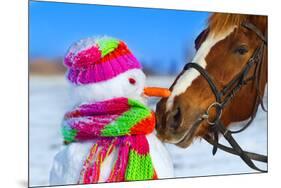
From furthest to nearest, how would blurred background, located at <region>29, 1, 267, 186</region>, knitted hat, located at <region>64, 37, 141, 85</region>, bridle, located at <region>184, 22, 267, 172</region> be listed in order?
1. bridle, located at <region>184, 22, 267, 172</region>
2. blurred background, located at <region>29, 1, 267, 186</region>
3. knitted hat, located at <region>64, 37, 141, 85</region>

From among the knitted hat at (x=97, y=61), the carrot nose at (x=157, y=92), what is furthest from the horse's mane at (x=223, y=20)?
the knitted hat at (x=97, y=61)

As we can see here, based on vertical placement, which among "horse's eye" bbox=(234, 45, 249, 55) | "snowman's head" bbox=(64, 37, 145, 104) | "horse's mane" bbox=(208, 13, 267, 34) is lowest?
"snowman's head" bbox=(64, 37, 145, 104)

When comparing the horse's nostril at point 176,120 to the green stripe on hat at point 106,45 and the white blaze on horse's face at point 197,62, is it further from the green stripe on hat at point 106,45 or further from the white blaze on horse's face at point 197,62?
the green stripe on hat at point 106,45

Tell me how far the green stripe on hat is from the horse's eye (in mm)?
415

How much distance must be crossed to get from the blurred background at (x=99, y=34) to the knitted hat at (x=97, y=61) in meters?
0.11

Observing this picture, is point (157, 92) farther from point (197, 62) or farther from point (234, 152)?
point (234, 152)

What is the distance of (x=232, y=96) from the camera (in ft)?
5.10

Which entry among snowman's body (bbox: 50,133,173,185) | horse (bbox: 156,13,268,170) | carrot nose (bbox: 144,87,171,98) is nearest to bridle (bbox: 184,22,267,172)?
horse (bbox: 156,13,268,170)

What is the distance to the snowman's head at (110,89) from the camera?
50.9 inches

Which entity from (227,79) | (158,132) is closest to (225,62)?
(227,79)

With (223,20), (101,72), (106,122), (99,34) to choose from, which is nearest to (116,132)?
(106,122)

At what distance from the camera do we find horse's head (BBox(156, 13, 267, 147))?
147cm

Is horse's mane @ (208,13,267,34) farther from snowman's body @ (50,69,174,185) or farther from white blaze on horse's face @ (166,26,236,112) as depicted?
snowman's body @ (50,69,174,185)
